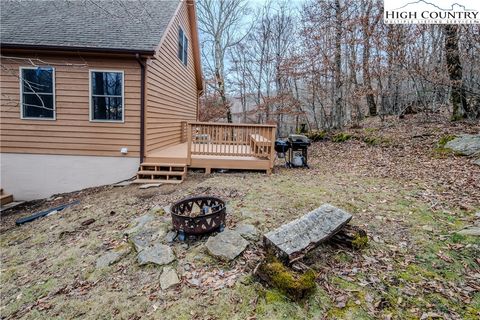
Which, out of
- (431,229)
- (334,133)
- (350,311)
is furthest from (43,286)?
(334,133)

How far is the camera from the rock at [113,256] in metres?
3.55

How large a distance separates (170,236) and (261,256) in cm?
135

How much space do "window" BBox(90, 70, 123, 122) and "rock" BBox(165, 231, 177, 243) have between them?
447cm

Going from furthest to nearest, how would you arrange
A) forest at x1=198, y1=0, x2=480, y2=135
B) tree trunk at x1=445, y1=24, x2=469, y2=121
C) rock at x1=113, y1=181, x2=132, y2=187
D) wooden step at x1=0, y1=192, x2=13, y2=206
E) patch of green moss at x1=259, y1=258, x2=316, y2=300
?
forest at x1=198, y1=0, x2=480, y2=135
tree trunk at x1=445, y1=24, x2=469, y2=121
wooden step at x1=0, y1=192, x2=13, y2=206
rock at x1=113, y1=181, x2=132, y2=187
patch of green moss at x1=259, y1=258, x2=316, y2=300

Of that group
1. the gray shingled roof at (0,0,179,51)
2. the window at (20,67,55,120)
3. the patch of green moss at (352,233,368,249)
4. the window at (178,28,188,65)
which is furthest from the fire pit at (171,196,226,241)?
the window at (178,28,188,65)

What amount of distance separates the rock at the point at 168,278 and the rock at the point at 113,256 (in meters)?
0.84

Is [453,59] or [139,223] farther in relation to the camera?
[453,59]

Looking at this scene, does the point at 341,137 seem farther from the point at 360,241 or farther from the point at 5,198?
the point at 5,198

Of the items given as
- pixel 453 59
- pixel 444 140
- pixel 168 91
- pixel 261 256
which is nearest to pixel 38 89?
pixel 168 91

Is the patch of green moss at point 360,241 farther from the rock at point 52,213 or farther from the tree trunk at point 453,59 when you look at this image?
the tree trunk at point 453,59

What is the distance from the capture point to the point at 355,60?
1193 centimetres

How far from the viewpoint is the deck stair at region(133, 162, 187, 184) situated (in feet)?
22.5

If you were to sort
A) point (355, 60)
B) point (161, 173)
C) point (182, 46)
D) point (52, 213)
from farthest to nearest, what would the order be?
point (355, 60), point (182, 46), point (161, 173), point (52, 213)

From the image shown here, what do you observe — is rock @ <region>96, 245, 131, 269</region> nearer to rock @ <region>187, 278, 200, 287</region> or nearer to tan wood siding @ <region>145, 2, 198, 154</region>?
rock @ <region>187, 278, 200, 287</region>
